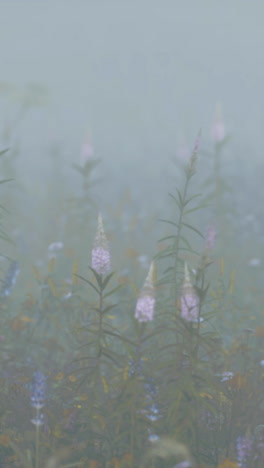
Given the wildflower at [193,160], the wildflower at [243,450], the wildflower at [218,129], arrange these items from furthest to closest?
the wildflower at [218,129]
the wildflower at [193,160]
the wildflower at [243,450]

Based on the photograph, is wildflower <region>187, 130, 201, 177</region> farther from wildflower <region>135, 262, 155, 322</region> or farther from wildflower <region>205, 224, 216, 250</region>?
wildflower <region>135, 262, 155, 322</region>

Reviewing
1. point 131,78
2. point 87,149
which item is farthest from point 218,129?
point 131,78

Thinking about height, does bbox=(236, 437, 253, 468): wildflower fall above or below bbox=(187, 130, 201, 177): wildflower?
below

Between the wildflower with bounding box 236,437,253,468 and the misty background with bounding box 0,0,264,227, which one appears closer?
the wildflower with bounding box 236,437,253,468

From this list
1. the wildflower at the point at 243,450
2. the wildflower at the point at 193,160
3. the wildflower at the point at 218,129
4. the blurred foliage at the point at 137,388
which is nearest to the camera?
the blurred foliage at the point at 137,388

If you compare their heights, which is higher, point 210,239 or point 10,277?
point 10,277

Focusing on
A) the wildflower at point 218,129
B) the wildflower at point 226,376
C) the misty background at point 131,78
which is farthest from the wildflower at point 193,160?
the misty background at point 131,78

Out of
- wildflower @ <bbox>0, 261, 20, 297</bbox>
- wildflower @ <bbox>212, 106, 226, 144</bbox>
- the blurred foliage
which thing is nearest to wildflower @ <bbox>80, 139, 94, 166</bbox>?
wildflower @ <bbox>212, 106, 226, 144</bbox>

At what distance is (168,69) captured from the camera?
25.0m

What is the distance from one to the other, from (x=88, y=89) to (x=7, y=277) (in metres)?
24.6

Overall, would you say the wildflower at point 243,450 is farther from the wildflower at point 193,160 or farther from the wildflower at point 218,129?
the wildflower at point 218,129

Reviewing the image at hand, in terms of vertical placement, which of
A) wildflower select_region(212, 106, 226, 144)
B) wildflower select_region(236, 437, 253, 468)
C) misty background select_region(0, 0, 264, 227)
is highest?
misty background select_region(0, 0, 264, 227)

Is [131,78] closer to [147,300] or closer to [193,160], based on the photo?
[193,160]

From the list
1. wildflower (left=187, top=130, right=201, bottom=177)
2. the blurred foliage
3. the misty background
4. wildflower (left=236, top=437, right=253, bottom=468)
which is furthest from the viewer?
the misty background
